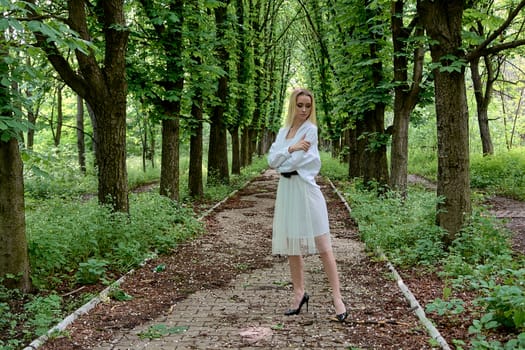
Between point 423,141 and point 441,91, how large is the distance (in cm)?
2742

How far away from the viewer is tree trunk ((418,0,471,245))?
708cm

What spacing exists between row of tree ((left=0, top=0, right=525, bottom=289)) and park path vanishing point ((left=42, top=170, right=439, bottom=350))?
1796 millimetres

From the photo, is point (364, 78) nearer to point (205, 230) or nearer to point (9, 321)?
point (205, 230)

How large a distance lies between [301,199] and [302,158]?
423mm

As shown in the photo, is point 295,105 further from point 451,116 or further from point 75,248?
point 75,248

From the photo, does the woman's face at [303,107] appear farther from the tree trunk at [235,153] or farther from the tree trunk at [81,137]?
the tree trunk at [235,153]

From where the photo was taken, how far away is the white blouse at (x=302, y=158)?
4.88m

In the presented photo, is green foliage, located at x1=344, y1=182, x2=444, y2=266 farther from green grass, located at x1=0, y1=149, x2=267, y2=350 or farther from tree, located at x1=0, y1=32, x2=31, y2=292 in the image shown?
tree, located at x1=0, y1=32, x2=31, y2=292

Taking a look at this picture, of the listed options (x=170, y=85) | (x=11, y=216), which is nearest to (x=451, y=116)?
(x=11, y=216)

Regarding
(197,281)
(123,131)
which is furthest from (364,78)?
(197,281)

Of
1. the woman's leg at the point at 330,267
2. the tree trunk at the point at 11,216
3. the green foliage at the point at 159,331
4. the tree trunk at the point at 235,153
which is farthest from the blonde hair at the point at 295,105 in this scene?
the tree trunk at the point at 235,153

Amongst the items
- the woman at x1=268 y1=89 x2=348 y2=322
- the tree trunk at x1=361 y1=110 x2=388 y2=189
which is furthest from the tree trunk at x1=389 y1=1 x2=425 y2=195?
the woman at x1=268 y1=89 x2=348 y2=322

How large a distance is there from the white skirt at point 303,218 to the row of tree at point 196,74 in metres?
2.44

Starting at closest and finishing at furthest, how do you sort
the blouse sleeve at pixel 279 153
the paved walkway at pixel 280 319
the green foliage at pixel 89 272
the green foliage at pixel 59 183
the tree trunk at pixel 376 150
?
1. the paved walkway at pixel 280 319
2. the blouse sleeve at pixel 279 153
3. the green foliage at pixel 89 272
4. the tree trunk at pixel 376 150
5. the green foliage at pixel 59 183
